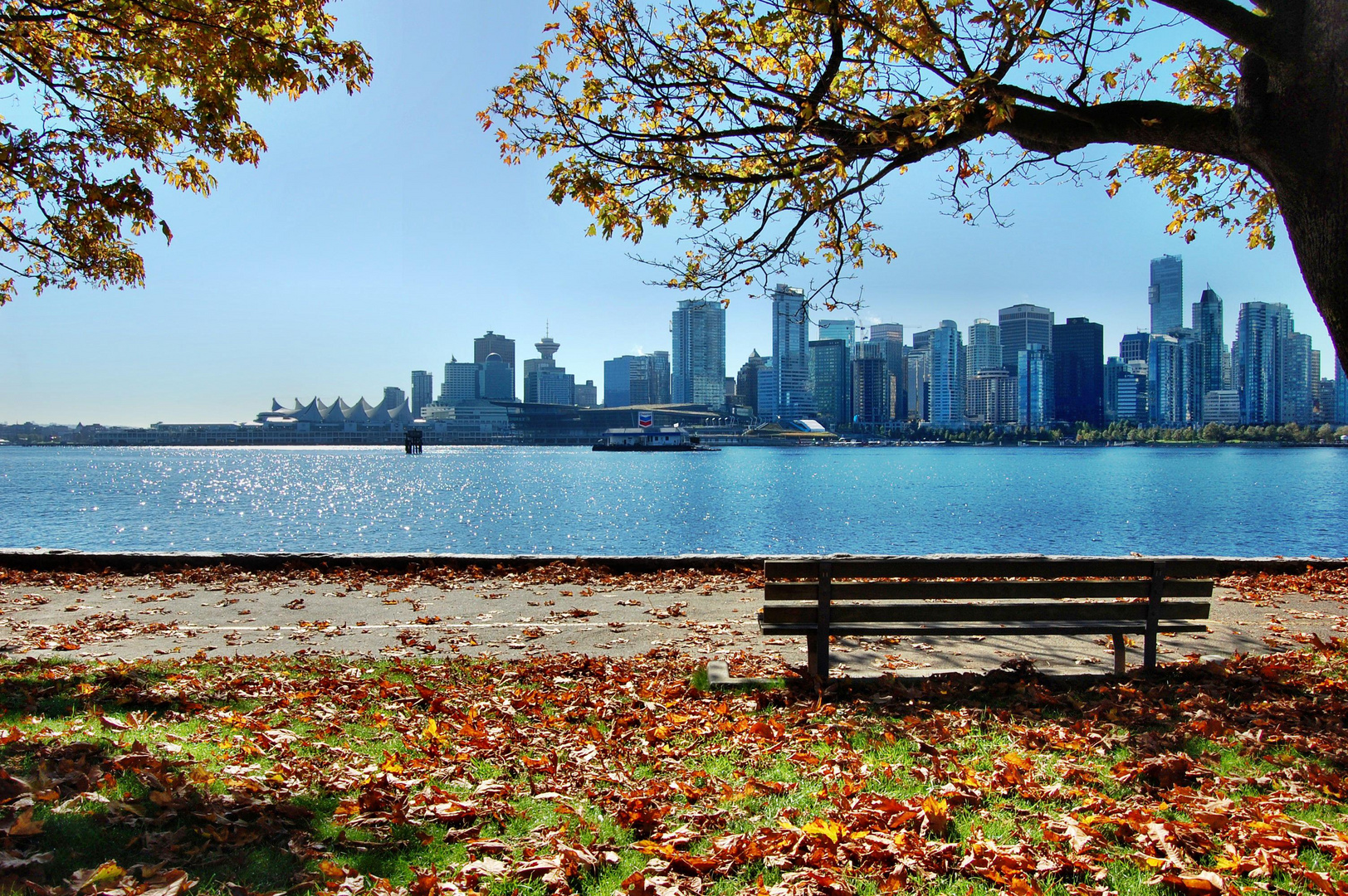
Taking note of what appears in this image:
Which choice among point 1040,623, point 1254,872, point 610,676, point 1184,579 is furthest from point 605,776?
point 1184,579

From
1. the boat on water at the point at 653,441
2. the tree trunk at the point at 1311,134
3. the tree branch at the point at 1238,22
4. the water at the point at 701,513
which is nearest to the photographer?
the tree trunk at the point at 1311,134

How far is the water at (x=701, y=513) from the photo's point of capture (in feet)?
114

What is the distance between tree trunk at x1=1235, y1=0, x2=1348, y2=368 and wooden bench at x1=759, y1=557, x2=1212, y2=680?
2.24 m

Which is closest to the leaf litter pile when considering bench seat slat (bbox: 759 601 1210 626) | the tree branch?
bench seat slat (bbox: 759 601 1210 626)

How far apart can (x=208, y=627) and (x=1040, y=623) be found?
876 cm

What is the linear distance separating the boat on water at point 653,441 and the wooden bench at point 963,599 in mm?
176941

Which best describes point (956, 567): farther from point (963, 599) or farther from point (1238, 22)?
point (1238, 22)

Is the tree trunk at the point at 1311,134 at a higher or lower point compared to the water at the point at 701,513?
higher

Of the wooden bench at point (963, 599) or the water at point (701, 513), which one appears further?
the water at point (701, 513)

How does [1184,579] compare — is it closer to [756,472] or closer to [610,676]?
[610,676]

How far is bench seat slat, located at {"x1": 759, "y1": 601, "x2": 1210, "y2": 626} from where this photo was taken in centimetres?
647

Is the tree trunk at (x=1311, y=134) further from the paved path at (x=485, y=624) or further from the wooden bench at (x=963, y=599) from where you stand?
the paved path at (x=485, y=624)

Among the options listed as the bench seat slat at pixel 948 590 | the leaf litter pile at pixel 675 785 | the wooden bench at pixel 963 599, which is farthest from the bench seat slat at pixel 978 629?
the leaf litter pile at pixel 675 785

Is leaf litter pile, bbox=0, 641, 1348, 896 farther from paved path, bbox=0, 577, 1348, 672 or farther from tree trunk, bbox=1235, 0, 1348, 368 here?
tree trunk, bbox=1235, 0, 1348, 368
